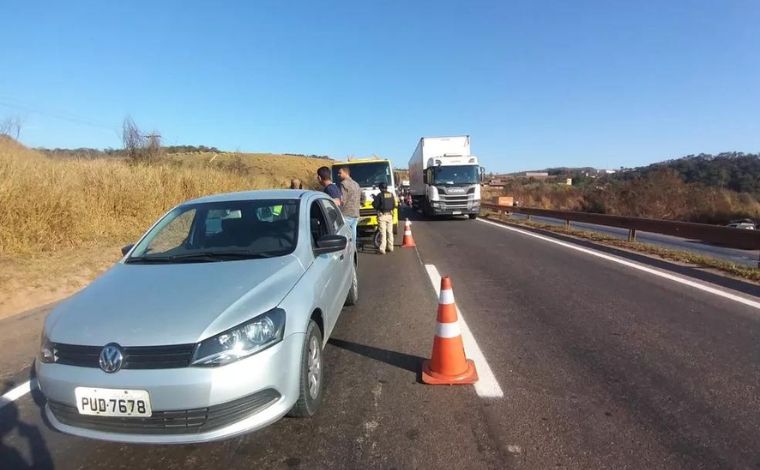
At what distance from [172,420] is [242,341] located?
0.56 m

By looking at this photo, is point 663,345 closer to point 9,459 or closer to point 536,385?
point 536,385

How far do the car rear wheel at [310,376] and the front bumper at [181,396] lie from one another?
30cm

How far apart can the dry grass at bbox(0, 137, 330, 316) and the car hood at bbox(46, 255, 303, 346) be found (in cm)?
462

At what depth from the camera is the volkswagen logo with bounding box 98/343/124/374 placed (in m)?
2.67

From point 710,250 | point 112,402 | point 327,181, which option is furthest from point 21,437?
point 710,250

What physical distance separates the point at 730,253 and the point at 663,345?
10.4 m

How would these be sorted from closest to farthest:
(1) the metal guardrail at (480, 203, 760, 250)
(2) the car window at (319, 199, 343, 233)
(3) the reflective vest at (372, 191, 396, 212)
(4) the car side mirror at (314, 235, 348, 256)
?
(4) the car side mirror at (314, 235, 348, 256)
(2) the car window at (319, 199, 343, 233)
(1) the metal guardrail at (480, 203, 760, 250)
(3) the reflective vest at (372, 191, 396, 212)

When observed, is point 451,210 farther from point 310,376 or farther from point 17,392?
point 17,392

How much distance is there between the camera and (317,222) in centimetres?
515

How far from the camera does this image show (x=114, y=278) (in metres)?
3.63

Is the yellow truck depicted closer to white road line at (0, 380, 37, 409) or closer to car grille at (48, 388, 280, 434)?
white road line at (0, 380, 37, 409)

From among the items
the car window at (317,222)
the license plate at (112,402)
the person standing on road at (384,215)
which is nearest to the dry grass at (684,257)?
the person standing on road at (384,215)

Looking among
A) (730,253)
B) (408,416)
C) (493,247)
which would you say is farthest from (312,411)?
(730,253)

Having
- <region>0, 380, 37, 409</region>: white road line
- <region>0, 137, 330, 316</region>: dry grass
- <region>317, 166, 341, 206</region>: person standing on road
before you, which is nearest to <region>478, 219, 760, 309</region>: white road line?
<region>317, 166, 341, 206</region>: person standing on road
